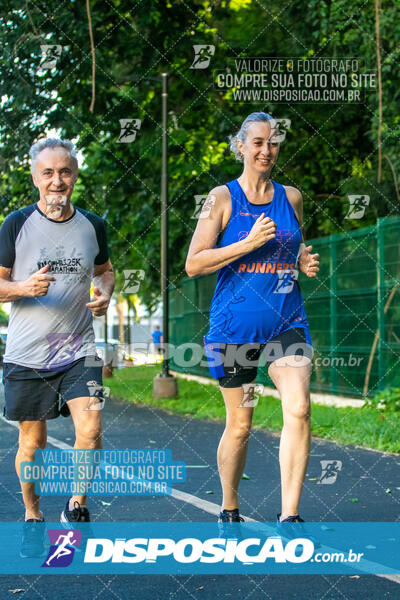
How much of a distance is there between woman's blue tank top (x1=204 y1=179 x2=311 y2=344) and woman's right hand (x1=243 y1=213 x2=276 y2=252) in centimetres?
21

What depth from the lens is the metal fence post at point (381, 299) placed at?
1362 centimetres

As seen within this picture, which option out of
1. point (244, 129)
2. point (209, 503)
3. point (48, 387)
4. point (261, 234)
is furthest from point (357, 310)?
point (261, 234)

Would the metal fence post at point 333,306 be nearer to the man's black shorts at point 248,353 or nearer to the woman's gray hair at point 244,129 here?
the woman's gray hair at point 244,129

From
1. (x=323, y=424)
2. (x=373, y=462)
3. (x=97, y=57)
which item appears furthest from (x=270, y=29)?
(x=373, y=462)

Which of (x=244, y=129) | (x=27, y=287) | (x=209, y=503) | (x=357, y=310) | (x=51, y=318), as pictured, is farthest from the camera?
(x=357, y=310)

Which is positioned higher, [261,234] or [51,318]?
[261,234]

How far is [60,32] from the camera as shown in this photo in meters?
17.3

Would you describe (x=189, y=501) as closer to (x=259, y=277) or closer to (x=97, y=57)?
(x=259, y=277)

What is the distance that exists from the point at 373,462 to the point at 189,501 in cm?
267

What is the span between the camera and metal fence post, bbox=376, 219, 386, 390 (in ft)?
44.7

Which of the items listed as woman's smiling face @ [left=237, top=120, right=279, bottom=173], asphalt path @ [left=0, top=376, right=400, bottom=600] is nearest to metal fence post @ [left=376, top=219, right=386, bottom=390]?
asphalt path @ [left=0, top=376, right=400, bottom=600]

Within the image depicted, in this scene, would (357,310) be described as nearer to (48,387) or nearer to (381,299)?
(381,299)

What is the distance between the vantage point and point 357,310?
14.5 meters

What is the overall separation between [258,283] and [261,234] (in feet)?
1.13
